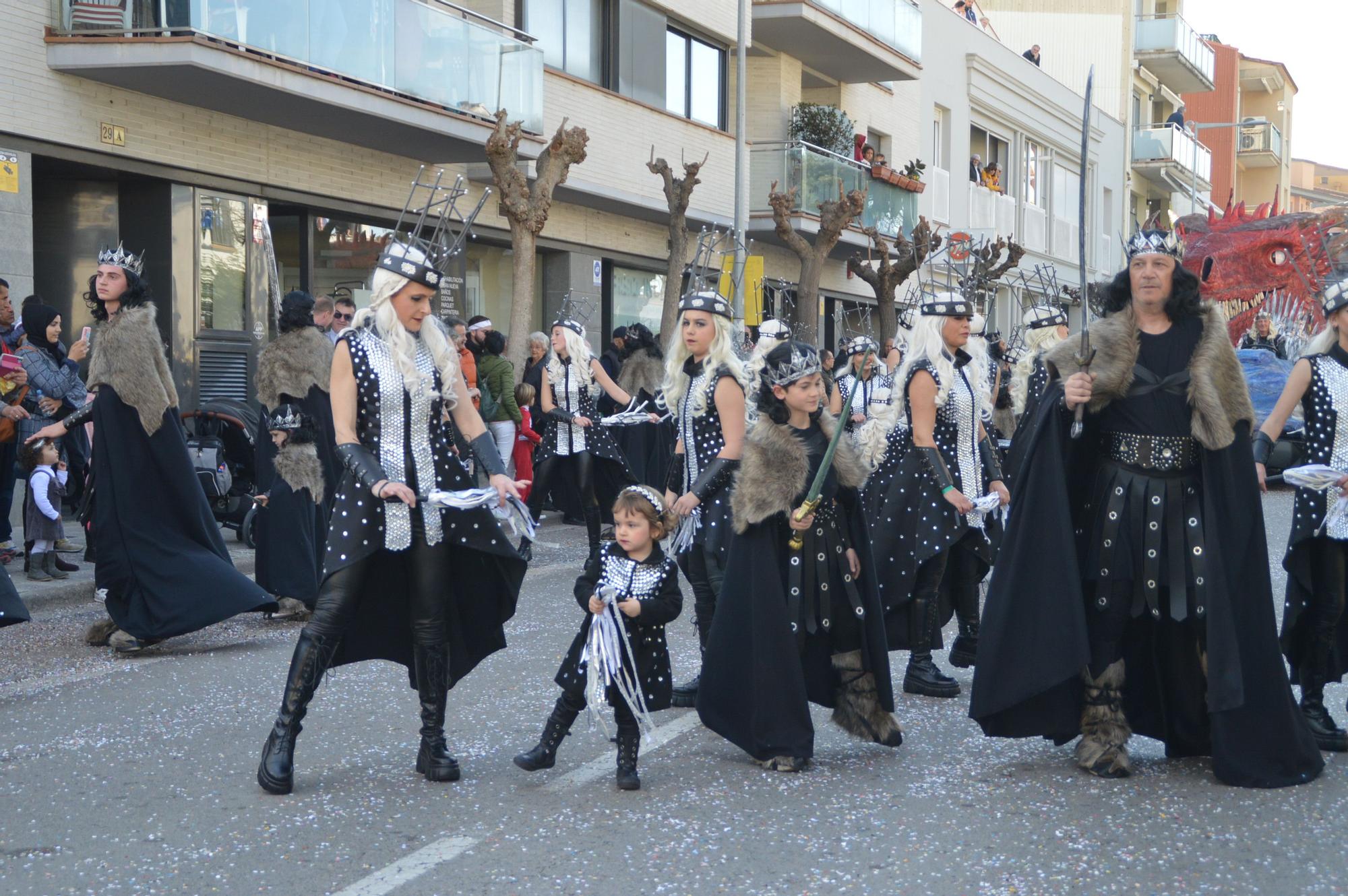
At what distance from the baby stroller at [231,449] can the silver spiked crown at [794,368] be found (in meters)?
7.03

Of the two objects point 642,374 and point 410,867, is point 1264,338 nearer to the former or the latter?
point 642,374

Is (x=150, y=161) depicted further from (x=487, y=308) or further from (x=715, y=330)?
(x=715, y=330)

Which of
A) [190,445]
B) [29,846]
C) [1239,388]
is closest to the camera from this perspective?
[29,846]

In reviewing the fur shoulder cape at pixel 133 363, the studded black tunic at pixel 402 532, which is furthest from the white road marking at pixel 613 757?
the fur shoulder cape at pixel 133 363

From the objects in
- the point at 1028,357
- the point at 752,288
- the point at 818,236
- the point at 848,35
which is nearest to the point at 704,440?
the point at 1028,357

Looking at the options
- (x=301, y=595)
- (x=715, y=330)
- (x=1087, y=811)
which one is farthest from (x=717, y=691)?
(x=301, y=595)

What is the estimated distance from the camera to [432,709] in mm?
5504

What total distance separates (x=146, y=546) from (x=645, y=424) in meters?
7.73

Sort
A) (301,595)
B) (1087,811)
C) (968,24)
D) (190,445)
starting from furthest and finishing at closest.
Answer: (968,24) < (190,445) < (301,595) < (1087,811)

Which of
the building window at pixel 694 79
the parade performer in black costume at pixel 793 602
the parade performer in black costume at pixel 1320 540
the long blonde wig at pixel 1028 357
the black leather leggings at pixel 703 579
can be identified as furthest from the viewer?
the building window at pixel 694 79

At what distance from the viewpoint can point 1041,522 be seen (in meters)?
5.68

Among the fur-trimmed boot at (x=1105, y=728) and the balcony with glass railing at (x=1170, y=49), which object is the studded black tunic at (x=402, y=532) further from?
the balcony with glass railing at (x=1170, y=49)

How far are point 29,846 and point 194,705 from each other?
2045 millimetres

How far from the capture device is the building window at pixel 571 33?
68.5 feet
